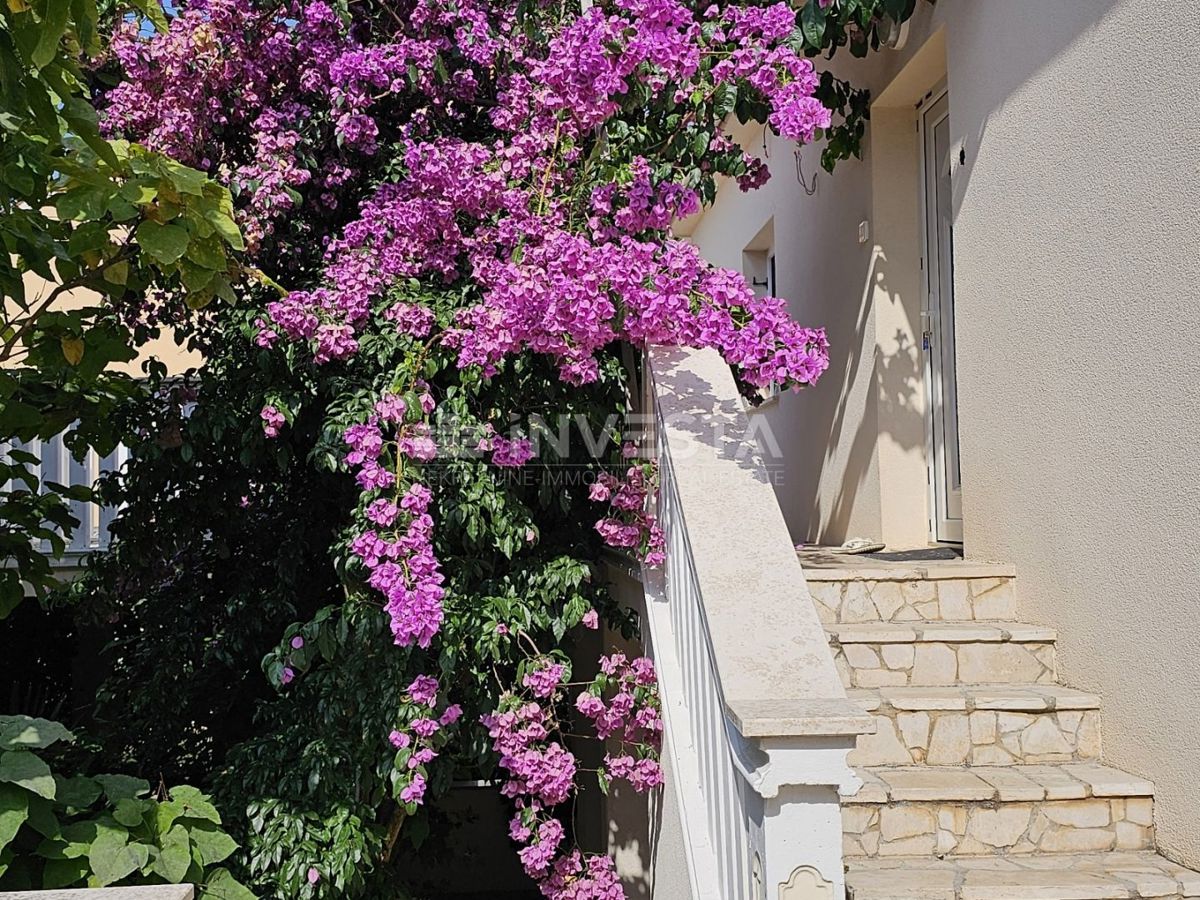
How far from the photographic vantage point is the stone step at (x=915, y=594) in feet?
13.2

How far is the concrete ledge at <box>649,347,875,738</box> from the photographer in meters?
2.04

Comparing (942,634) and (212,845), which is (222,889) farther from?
(942,634)

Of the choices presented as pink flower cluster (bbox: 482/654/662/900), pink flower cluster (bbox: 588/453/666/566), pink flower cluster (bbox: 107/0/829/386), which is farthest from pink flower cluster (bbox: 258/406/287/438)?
pink flower cluster (bbox: 482/654/662/900)

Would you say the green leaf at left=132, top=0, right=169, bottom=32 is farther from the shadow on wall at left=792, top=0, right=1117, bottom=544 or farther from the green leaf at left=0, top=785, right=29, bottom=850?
the shadow on wall at left=792, top=0, right=1117, bottom=544

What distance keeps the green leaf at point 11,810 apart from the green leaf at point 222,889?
24.9 inches

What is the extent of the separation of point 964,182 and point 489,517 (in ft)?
8.62

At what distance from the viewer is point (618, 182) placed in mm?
3529

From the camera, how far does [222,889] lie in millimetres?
3211

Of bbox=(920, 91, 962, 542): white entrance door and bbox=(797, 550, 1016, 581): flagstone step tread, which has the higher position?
bbox=(920, 91, 962, 542): white entrance door

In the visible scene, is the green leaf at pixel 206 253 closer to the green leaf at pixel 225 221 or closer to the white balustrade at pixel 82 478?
the green leaf at pixel 225 221

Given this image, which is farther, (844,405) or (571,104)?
(844,405)

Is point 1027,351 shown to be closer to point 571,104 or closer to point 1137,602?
point 1137,602

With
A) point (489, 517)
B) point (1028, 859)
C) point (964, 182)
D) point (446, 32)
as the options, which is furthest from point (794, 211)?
point (1028, 859)

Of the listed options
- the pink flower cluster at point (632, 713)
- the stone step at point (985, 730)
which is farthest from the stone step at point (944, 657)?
the pink flower cluster at point (632, 713)
